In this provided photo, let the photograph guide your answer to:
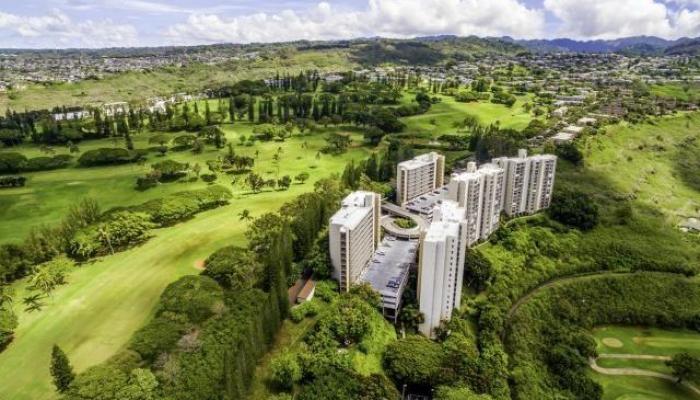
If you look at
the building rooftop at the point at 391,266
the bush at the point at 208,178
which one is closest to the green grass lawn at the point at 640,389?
the building rooftop at the point at 391,266

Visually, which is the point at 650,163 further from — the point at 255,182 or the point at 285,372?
the point at 285,372

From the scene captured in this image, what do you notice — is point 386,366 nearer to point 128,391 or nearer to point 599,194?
point 128,391

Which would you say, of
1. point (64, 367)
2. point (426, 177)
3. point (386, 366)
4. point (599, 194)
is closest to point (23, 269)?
point (64, 367)

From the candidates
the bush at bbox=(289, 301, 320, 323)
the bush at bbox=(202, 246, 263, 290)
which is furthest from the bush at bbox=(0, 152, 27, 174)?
the bush at bbox=(289, 301, 320, 323)

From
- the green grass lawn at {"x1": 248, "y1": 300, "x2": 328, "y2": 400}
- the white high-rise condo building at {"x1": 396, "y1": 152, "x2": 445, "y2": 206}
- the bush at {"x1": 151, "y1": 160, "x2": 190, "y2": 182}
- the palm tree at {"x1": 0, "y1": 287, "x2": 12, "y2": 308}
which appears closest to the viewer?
the green grass lawn at {"x1": 248, "y1": 300, "x2": 328, "y2": 400}

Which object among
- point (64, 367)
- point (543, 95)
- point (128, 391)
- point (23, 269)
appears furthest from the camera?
point (543, 95)

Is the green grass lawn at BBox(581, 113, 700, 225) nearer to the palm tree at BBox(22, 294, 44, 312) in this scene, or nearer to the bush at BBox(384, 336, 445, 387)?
the bush at BBox(384, 336, 445, 387)

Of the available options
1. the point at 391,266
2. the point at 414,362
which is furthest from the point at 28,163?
the point at 414,362
